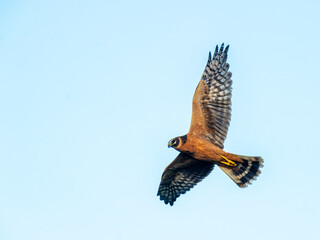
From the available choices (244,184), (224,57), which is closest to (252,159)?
(244,184)

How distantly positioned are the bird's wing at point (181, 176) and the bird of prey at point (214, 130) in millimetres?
62

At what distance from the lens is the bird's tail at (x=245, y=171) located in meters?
13.9

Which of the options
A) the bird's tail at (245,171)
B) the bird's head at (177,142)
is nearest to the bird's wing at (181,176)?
the bird's tail at (245,171)

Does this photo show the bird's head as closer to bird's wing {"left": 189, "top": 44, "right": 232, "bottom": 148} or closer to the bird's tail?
bird's wing {"left": 189, "top": 44, "right": 232, "bottom": 148}

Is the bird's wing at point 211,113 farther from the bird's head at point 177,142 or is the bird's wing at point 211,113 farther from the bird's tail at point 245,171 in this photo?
the bird's tail at point 245,171

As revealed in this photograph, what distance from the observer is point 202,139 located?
13719 millimetres

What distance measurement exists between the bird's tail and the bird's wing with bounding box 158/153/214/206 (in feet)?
2.50

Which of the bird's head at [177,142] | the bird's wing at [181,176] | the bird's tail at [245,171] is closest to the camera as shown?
the bird's head at [177,142]

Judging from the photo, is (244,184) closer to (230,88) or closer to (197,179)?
(197,179)

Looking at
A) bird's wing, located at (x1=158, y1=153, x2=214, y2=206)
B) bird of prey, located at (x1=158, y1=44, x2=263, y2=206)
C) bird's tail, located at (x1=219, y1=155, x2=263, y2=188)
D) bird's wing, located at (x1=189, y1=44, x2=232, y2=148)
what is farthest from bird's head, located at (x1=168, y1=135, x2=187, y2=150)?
bird's tail, located at (x1=219, y1=155, x2=263, y2=188)

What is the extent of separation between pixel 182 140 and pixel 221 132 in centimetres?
112

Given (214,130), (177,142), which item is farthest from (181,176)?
(177,142)

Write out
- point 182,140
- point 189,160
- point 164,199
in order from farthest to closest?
point 164,199
point 189,160
point 182,140

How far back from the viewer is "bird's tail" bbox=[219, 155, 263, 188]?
13.9 meters
